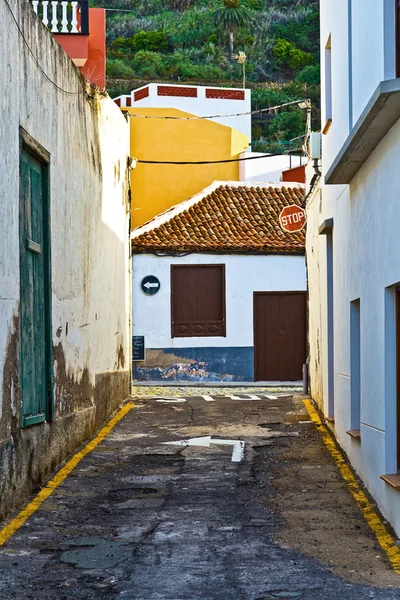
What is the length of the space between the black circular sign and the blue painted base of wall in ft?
4.98

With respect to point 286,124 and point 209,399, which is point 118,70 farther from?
point 209,399

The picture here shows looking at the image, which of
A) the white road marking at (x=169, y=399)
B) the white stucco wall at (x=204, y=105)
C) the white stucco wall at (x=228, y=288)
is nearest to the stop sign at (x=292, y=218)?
the white road marking at (x=169, y=399)

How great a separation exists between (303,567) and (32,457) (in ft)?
12.0

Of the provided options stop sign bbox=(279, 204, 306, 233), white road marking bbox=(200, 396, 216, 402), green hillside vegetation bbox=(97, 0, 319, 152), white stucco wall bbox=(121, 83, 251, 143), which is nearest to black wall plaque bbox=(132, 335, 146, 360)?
white road marking bbox=(200, 396, 216, 402)

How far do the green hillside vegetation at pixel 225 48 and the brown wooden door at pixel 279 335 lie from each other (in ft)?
106

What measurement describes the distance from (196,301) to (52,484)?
1711cm

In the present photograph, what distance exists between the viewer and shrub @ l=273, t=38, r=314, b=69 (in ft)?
231

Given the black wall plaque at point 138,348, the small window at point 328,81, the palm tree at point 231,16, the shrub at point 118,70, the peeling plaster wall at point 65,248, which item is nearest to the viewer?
the peeling plaster wall at point 65,248

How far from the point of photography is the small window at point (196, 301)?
27.2 meters

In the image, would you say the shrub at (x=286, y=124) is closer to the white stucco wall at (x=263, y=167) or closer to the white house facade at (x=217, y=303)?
the white stucco wall at (x=263, y=167)

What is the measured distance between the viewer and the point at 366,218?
9953 millimetres

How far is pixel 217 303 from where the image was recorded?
2752 cm

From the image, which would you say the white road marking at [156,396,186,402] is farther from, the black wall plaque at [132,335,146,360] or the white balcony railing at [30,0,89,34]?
the white balcony railing at [30,0,89,34]

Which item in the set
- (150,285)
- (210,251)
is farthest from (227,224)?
(150,285)
